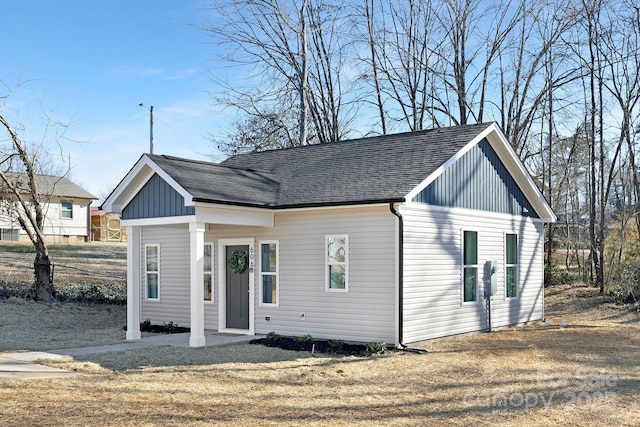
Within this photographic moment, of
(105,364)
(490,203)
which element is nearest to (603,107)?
(490,203)

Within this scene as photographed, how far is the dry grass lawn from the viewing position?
7.86 meters

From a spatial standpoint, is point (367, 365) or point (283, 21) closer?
point (367, 365)

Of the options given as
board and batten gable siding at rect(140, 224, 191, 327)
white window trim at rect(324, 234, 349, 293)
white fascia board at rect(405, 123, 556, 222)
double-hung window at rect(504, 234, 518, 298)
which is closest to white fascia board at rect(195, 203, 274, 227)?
white window trim at rect(324, 234, 349, 293)

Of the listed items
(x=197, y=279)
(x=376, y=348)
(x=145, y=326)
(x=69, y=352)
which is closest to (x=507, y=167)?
(x=376, y=348)

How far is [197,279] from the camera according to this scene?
12.8 meters

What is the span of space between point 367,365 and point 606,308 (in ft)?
42.1

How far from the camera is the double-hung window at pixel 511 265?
54.7 feet

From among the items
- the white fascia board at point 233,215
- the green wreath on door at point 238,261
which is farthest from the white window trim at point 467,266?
the green wreath on door at point 238,261

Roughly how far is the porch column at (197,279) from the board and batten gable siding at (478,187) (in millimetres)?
4266

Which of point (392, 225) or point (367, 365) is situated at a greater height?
point (392, 225)

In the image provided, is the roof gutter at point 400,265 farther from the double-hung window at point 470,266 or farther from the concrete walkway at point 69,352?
the concrete walkway at point 69,352

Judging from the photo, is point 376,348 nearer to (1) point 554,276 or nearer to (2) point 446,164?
(2) point 446,164

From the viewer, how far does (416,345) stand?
13.2 metres

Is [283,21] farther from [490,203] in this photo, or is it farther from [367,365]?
[367,365]
